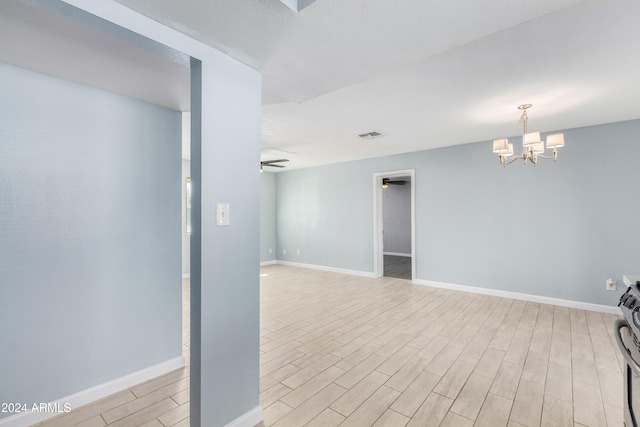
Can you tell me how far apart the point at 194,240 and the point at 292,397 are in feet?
4.42

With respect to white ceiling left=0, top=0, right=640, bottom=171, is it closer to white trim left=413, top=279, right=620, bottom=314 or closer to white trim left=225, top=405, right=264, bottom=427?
white trim left=225, top=405, right=264, bottom=427

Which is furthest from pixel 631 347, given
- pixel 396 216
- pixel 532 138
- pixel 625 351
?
pixel 396 216

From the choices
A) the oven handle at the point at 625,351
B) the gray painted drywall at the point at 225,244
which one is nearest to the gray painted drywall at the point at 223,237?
the gray painted drywall at the point at 225,244

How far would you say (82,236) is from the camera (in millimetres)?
2043

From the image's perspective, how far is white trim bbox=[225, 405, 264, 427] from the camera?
169 centimetres

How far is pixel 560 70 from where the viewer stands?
235 cm

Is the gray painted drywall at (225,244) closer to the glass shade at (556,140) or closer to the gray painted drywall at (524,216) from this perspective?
the glass shade at (556,140)

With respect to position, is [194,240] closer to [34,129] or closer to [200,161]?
[200,161]

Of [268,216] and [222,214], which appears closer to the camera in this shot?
[222,214]

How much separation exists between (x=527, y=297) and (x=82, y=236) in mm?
5390

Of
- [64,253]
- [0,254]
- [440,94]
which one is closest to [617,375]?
[440,94]

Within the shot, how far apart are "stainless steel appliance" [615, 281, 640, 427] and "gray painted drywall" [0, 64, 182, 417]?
2.84m

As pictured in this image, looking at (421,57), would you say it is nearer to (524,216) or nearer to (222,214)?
(222,214)

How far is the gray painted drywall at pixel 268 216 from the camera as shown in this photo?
24.3 ft
